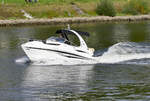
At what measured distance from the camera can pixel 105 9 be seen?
8188cm

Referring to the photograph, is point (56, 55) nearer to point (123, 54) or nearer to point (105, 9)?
point (123, 54)

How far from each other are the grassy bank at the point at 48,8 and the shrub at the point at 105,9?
1.11 m

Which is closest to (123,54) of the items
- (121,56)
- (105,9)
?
(121,56)

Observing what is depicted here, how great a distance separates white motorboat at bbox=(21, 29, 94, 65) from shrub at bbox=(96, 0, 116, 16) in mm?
54472

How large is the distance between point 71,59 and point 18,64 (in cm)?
357

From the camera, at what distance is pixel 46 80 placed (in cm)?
2245

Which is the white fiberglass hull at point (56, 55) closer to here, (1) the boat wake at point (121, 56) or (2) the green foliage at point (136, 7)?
(1) the boat wake at point (121, 56)

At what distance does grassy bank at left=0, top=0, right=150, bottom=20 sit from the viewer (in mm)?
78562

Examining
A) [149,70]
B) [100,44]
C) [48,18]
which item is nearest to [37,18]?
[48,18]

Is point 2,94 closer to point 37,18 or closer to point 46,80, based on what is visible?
point 46,80

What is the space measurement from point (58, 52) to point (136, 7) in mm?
62412

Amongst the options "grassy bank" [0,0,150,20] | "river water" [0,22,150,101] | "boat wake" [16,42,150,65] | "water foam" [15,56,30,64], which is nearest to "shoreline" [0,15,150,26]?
"grassy bank" [0,0,150,20]

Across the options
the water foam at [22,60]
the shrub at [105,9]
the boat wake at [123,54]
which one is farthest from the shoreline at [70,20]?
the boat wake at [123,54]

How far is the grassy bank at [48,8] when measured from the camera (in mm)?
78562
